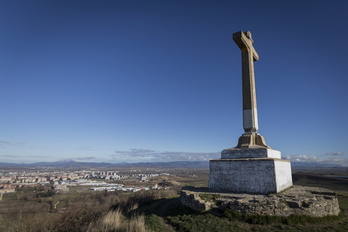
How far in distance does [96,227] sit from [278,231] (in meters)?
6.13

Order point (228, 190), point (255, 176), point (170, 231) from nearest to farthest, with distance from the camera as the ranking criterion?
1. point (170, 231)
2. point (255, 176)
3. point (228, 190)

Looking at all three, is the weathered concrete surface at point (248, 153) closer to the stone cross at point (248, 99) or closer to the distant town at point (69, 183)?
the stone cross at point (248, 99)

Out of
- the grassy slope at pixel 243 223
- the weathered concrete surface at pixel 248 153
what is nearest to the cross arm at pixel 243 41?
the weathered concrete surface at pixel 248 153

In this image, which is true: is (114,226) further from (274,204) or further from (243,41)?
(243,41)

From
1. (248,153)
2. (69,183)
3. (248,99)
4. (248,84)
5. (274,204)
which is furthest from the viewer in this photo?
(69,183)

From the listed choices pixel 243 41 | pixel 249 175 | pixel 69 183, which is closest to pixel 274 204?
pixel 249 175

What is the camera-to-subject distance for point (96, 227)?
316 inches

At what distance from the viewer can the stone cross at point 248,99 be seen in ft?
37.8

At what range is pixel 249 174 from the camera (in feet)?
33.0

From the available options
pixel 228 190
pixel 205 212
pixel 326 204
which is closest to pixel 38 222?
pixel 205 212

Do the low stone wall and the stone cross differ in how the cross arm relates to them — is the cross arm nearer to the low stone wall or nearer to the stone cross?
the stone cross

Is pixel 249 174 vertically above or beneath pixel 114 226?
above

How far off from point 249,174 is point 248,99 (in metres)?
4.14

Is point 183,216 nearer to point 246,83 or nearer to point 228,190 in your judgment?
point 228,190
